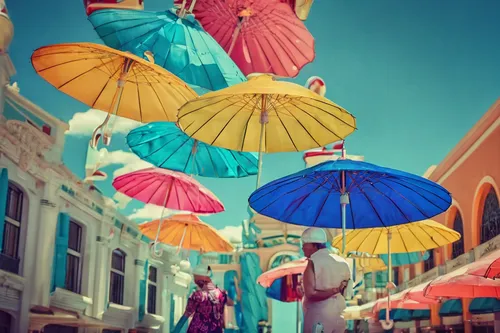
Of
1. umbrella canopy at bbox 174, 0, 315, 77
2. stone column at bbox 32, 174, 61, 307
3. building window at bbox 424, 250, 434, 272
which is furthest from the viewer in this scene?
building window at bbox 424, 250, 434, 272

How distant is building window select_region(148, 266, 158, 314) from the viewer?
16.8 m

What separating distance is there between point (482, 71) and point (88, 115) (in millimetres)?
7991

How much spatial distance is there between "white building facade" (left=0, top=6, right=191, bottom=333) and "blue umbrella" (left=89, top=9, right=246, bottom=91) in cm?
314

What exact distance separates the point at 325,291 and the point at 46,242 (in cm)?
687

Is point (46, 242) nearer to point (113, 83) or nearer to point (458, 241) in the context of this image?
point (113, 83)

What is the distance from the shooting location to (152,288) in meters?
17.1

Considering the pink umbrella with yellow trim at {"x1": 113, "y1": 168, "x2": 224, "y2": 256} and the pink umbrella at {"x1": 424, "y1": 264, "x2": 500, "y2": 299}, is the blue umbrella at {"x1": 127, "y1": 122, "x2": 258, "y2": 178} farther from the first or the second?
the pink umbrella at {"x1": 424, "y1": 264, "x2": 500, "y2": 299}

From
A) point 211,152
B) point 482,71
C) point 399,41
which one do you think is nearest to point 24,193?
point 211,152

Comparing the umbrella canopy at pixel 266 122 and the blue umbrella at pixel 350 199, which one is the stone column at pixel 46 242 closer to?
the umbrella canopy at pixel 266 122

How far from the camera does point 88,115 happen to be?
11883 mm

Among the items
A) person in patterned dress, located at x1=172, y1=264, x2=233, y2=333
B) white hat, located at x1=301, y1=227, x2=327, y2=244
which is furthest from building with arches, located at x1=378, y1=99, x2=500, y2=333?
white hat, located at x1=301, y1=227, x2=327, y2=244

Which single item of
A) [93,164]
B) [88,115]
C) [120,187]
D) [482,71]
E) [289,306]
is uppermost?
[482,71]

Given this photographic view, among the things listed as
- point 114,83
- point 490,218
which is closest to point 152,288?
point 490,218

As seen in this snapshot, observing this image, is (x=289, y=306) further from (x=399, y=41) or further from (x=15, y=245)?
(x=15, y=245)
